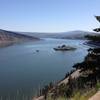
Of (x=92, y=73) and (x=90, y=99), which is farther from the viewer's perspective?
(x=92, y=73)

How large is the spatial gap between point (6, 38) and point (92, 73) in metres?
149

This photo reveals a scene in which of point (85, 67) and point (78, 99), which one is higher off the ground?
point (78, 99)

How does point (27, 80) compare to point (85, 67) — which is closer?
point (85, 67)

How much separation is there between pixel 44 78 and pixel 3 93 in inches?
318

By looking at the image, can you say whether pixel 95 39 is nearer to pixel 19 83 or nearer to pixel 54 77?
pixel 19 83

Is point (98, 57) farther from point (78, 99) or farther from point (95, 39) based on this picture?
point (78, 99)

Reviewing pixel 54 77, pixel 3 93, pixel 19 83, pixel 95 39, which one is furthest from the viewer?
pixel 54 77

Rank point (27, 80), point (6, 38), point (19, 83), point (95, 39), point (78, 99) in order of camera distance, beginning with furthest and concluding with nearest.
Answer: point (6, 38) → point (27, 80) → point (19, 83) → point (95, 39) → point (78, 99)

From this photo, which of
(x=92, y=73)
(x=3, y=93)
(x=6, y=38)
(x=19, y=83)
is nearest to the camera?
(x=92, y=73)

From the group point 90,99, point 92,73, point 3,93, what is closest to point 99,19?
point 92,73

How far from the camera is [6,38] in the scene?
158 m

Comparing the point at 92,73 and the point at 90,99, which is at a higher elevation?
the point at 90,99

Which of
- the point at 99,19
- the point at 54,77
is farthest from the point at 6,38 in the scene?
the point at 99,19

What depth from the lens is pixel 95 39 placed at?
13.1 m
